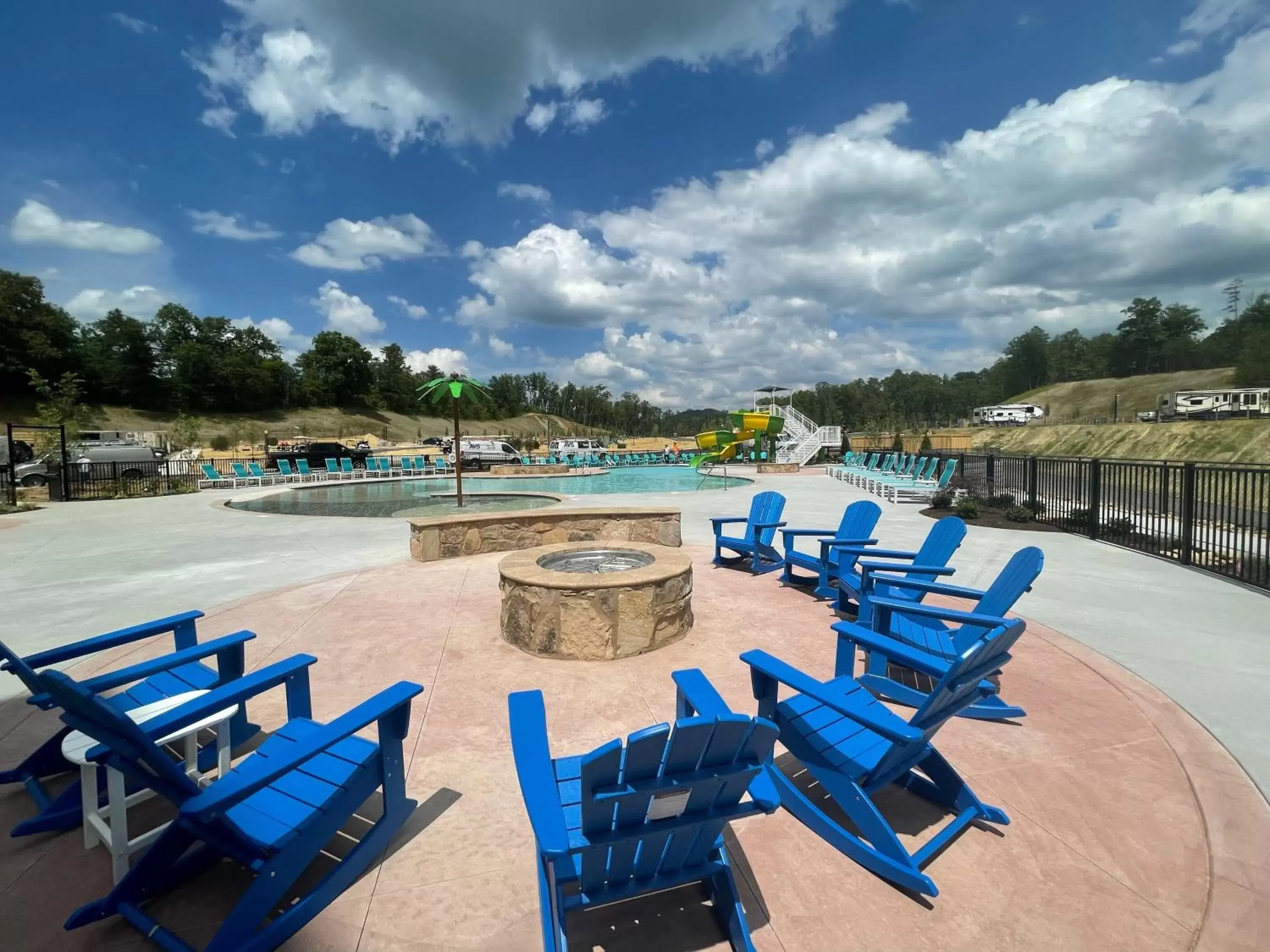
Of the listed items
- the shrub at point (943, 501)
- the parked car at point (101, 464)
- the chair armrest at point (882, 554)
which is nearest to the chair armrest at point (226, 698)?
the chair armrest at point (882, 554)

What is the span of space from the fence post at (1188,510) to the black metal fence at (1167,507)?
11 mm

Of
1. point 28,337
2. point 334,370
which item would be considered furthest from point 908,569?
point 334,370

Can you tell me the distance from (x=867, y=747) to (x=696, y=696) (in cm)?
81

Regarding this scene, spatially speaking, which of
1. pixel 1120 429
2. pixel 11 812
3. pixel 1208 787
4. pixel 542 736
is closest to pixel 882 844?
pixel 542 736

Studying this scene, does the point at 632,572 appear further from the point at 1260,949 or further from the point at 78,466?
the point at 78,466

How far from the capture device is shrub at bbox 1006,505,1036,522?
10.6m

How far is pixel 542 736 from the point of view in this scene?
1925 millimetres

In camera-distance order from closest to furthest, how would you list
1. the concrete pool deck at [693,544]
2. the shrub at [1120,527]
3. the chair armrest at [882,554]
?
1. the concrete pool deck at [693,544]
2. the chair armrest at [882,554]
3. the shrub at [1120,527]

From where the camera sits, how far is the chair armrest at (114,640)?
8.43ft

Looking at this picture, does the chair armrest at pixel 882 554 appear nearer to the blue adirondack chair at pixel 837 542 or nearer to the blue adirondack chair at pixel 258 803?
the blue adirondack chair at pixel 837 542

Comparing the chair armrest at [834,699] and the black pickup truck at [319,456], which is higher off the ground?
the black pickup truck at [319,456]

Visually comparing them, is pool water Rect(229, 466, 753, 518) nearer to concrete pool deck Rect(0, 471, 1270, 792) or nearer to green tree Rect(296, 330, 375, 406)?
concrete pool deck Rect(0, 471, 1270, 792)

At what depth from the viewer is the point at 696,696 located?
2.18m

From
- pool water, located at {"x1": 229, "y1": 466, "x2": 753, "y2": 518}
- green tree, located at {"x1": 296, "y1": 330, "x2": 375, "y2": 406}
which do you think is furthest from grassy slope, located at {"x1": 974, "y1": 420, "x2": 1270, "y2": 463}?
green tree, located at {"x1": 296, "y1": 330, "x2": 375, "y2": 406}
